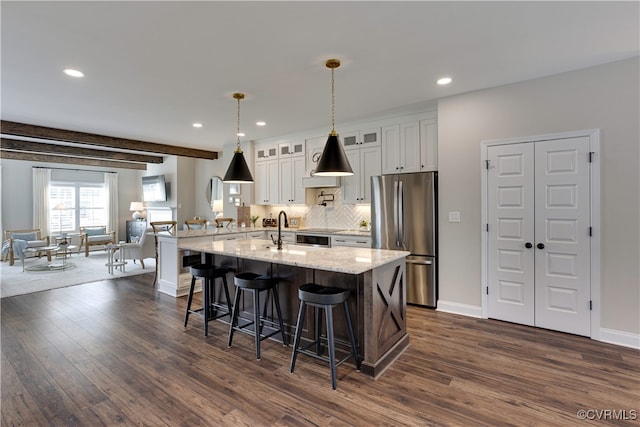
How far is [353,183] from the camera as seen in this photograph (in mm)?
5215

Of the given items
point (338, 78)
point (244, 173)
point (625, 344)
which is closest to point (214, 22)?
point (338, 78)

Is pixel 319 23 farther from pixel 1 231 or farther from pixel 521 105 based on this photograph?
pixel 1 231

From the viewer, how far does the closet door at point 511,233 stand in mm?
3475

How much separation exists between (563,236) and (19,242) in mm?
10305

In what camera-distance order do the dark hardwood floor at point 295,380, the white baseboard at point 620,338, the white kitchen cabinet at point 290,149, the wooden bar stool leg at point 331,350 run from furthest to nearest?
1. the white kitchen cabinet at point 290,149
2. the white baseboard at point 620,338
3. the wooden bar stool leg at point 331,350
4. the dark hardwood floor at point 295,380

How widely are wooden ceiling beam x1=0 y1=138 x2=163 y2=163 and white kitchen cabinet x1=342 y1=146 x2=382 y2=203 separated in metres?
6.38

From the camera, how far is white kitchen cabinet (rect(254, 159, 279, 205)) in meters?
6.35

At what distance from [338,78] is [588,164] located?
268 cm

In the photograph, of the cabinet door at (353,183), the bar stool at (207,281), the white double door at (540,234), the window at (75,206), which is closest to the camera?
the white double door at (540,234)

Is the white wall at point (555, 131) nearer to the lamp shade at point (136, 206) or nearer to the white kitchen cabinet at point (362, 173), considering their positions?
the white kitchen cabinet at point (362, 173)

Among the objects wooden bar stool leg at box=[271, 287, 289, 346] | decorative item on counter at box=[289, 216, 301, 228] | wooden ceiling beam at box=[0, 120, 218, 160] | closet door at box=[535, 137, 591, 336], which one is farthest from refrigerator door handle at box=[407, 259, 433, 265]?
wooden ceiling beam at box=[0, 120, 218, 160]

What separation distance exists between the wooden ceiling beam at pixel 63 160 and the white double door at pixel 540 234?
10.2 m

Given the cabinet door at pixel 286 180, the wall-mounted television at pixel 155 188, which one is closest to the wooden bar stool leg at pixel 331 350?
the cabinet door at pixel 286 180

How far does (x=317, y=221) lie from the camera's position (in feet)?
20.0
